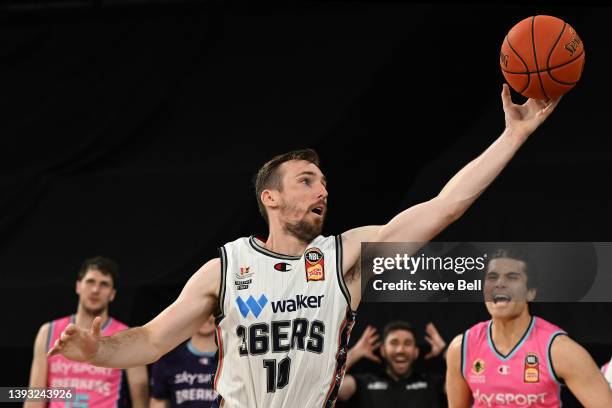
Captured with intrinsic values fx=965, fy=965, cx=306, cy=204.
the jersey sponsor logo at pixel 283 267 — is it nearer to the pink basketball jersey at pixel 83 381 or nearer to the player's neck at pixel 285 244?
the player's neck at pixel 285 244

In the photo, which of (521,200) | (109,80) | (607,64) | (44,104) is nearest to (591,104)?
(607,64)

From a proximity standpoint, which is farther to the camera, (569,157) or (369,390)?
(569,157)

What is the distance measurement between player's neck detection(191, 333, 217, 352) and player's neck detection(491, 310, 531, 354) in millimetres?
2218

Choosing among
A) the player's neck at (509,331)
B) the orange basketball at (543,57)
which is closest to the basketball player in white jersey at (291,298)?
the orange basketball at (543,57)

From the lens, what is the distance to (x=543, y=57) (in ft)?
14.4

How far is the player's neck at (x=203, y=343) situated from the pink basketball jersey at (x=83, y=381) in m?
0.60

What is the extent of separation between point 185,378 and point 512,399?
8.24 ft

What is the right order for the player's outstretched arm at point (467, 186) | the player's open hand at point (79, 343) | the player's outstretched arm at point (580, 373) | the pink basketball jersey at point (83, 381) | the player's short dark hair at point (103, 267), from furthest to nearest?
the player's short dark hair at point (103, 267)
the pink basketball jersey at point (83, 381)
the player's outstretched arm at point (580, 373)
the player's outstretched arm at point (467, 186)
the player's open hand at point (79, 343)

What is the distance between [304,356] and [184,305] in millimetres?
549

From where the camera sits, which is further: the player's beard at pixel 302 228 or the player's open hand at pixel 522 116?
the player's beard at pixel 302 228

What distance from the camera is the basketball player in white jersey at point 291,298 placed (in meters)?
3.88

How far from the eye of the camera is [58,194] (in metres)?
9.38

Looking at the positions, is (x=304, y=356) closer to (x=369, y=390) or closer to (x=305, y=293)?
(x=305, y=293)

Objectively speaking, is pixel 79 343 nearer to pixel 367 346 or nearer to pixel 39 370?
pixel 39 370
